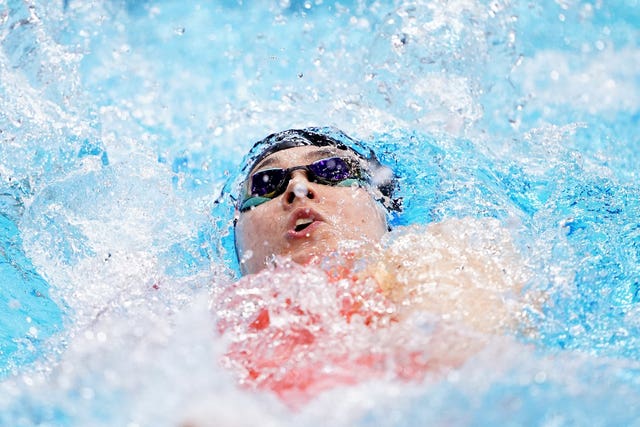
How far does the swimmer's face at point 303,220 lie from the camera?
2.29 meters

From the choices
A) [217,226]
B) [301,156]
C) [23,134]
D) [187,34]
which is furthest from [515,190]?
[187,34]

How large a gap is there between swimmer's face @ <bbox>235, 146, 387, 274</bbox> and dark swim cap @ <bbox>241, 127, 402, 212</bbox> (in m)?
0.21

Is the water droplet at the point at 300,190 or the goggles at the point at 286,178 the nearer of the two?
the water droplet at the point at 300,190

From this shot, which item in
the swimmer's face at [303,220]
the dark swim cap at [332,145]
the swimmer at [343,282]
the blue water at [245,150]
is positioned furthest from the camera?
the dark swim cap at [332,145]

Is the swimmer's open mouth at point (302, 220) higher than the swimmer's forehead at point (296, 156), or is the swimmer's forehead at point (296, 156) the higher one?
the swimmer's forehead at point (296, 156)

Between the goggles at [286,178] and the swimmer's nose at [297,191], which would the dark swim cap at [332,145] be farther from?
the swimmer's nose at [297,191]

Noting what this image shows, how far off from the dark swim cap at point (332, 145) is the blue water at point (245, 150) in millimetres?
163

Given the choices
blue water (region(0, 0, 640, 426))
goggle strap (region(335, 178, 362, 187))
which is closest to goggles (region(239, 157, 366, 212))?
goggle strap (region(335, 178, 362, 187))

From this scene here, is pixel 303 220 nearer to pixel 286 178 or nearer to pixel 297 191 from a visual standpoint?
pixel 297 191

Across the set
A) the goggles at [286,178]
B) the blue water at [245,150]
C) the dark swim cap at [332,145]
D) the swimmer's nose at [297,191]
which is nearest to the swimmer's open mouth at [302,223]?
the swimmer's nose at [297,191]

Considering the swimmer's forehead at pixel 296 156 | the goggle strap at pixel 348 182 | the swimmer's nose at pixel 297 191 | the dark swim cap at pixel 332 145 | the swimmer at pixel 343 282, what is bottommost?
the swimmer at pixel 343 282

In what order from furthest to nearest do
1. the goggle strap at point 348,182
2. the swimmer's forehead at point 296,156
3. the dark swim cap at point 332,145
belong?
the dark swim cap at point 332,145 < the swimmer's forehead at point 296,156 < the goggle strap at point 348,182

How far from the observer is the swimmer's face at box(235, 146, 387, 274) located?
90.4 inches

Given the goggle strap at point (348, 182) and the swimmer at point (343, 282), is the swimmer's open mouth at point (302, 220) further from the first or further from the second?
the goggle strap at point (348, 182)
